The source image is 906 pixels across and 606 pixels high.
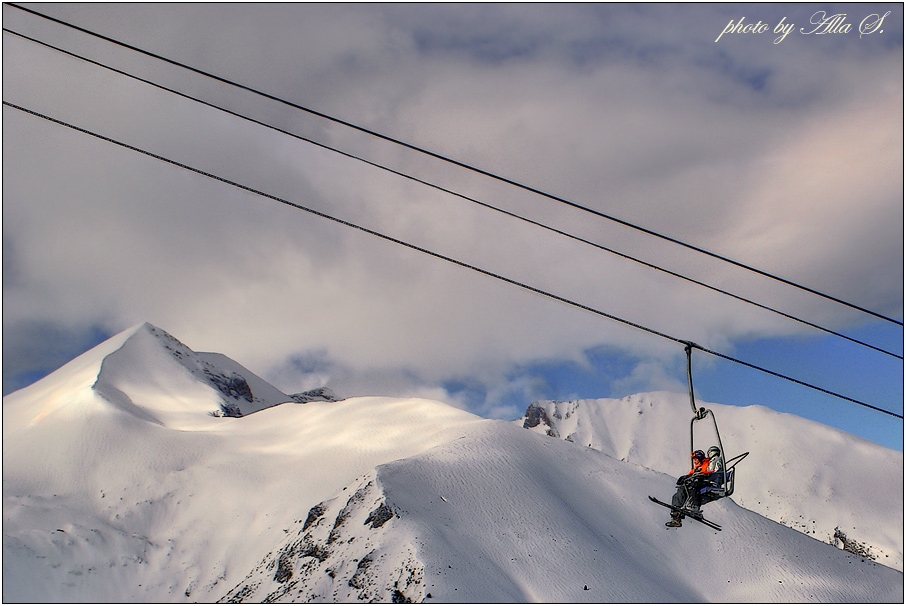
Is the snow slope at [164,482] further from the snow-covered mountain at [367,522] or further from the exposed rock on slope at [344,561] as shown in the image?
the exposed rock on slope at [344,561]

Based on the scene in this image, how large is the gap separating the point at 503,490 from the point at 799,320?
53.5 metres

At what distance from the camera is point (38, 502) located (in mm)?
80000

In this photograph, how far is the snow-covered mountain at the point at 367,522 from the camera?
5103 centimetres

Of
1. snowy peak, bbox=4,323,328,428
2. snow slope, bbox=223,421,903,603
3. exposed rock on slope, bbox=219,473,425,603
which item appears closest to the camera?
exposed rock on slope, bbox=219,473,425,603

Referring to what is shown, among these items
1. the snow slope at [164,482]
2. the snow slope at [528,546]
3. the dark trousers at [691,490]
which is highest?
the dark trousers at [691,490]

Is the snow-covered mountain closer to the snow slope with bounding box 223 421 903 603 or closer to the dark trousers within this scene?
the snow slope with bounding box 223 421 903 603

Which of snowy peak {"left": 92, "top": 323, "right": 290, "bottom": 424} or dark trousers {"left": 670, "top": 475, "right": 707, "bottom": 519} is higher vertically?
dark trousers {"left": 670, "top": 475, "right": 707, "bottom": 519}

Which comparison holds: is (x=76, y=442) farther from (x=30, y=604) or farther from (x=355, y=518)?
(x=355, y=518)

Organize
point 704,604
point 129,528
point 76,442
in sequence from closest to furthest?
point 704,604 → point 129,528 → point 76,442

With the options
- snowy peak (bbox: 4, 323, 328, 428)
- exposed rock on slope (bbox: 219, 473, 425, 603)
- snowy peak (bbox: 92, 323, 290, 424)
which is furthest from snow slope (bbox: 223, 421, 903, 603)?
snowy peak (bbox: 92, 323, 290, 424)

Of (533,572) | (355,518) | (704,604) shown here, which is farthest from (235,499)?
(704,604)

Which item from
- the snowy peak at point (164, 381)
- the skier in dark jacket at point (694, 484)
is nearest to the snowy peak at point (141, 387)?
the snowy peak at point (164, 381)

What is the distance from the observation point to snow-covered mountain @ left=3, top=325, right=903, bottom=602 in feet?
167

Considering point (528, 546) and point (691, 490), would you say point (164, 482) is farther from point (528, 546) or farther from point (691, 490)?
point (691, 490)
